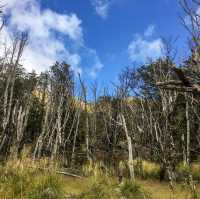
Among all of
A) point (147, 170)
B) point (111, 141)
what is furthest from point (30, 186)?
point (111, 141)

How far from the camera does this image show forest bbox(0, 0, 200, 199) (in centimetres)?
776

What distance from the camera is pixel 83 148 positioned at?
24625mm

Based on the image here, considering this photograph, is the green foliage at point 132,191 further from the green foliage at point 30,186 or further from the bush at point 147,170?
the bush at point 147,170

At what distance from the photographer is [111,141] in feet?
78.5

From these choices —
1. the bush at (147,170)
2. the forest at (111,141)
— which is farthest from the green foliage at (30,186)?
the bush at (147,170)

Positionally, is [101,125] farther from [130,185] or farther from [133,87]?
[130,185]

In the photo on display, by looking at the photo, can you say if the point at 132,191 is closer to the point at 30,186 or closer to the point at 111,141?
the point at 30,186

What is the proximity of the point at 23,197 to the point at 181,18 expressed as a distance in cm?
634

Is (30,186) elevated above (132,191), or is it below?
above

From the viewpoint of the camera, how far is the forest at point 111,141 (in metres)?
7.76

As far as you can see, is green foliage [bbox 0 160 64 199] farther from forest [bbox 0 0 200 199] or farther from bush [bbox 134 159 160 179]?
bush [bbox 134 159 160 179]

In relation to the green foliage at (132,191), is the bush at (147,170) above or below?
above

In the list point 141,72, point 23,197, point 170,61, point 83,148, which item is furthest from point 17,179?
point 141,72

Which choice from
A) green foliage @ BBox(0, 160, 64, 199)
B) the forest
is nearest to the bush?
the forest
